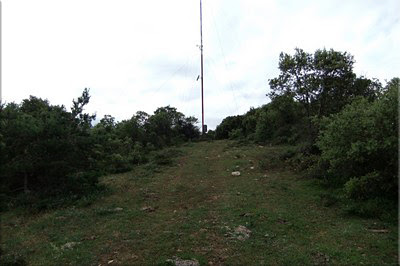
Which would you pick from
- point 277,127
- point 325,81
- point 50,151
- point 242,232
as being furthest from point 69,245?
point 277,127

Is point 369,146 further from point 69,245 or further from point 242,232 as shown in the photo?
point 69,245

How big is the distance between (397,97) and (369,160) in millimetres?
1650

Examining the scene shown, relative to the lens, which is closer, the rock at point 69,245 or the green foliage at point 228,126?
the rock at point 69,245

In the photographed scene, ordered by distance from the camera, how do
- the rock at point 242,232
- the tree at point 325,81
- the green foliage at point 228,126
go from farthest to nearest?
the green foliage at point 228,126
the tree at point 325,81
the rock at point 242,232

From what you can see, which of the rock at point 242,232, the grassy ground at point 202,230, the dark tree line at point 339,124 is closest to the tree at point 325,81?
the dark tree line at point 339,124

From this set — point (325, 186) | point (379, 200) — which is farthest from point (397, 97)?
point (325, 186)

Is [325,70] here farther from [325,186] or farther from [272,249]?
[272,249]

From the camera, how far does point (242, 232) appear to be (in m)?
6.53

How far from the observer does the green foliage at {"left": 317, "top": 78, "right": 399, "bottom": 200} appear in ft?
22.5

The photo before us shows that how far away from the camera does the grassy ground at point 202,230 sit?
17.9 feet

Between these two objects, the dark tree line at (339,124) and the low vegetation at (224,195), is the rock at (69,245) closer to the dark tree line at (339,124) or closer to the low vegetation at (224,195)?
the low vegetation at (224,195)

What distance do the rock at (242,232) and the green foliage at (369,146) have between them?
304 cm

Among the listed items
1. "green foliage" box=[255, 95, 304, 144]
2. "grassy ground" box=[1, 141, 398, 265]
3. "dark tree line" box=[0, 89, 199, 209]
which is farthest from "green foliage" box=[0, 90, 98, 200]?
"green foliage" box=[255, 95, 304, 144]

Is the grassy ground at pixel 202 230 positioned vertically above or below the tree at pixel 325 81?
Answer: below
